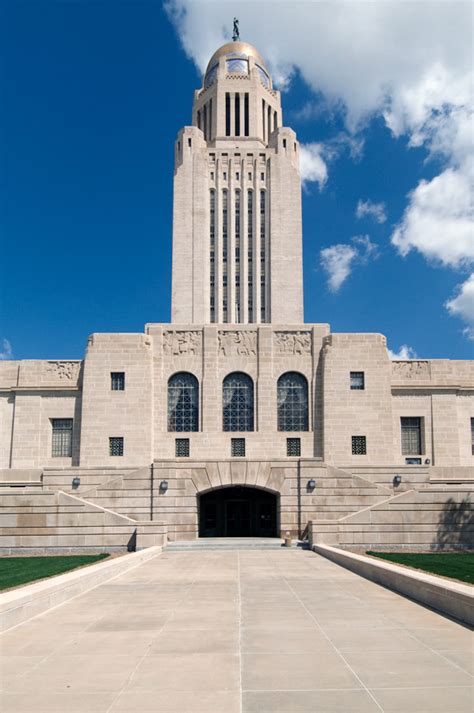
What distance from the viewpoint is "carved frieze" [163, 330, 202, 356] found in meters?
37.8

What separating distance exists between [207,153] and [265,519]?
3281 cm

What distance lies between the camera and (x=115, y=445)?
3631 cm

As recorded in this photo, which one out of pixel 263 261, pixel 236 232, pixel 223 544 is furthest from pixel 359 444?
pixel 236 232

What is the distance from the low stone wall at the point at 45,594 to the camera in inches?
387

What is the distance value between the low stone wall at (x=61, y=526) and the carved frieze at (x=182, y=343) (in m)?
13.4

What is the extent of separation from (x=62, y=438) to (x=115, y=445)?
3836 mm

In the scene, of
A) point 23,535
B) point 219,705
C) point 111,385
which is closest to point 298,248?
point 111,385

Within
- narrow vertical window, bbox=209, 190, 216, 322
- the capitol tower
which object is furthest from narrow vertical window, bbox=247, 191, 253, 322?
narrow vertical window, bbox=209, 190, 216, 322

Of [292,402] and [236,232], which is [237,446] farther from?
[236,232]

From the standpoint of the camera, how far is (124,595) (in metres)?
13.4

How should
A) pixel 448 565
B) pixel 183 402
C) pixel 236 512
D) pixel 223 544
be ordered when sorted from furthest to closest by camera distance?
pixel 183 402, pixel 236 512, pixel 223 544, pixel 448 565

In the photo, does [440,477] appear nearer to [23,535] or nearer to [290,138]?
[23,535]

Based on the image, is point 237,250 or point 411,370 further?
point 237,250

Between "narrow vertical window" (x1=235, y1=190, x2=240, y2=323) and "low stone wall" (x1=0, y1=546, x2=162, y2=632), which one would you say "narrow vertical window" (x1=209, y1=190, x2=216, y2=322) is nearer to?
"narrow vertical window" (x1=235, y1=190, x2=240, y2=323)
